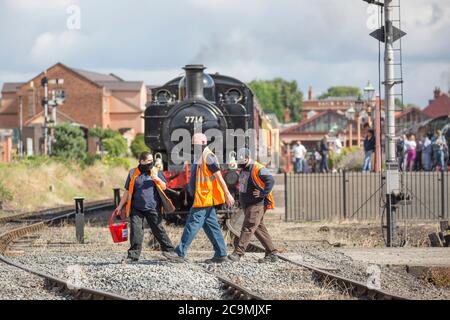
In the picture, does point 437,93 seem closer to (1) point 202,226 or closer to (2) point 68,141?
(2) point 68,141

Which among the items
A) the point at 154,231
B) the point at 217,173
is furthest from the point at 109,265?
the point at 217,173

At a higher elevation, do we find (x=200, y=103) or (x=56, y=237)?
(x=200, y=103)

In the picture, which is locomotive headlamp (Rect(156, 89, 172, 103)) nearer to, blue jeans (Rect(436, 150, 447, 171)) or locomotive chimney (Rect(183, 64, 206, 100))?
locomotive chimney (Rect(183, 64, 206, 100))

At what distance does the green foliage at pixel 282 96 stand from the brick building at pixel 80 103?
44.7 metres

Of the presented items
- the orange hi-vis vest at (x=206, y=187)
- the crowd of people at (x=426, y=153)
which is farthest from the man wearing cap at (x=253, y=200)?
the crowd of people at (x=426, y=153)

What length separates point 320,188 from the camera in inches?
972

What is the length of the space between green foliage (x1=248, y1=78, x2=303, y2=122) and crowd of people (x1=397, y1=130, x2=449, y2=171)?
118 meters

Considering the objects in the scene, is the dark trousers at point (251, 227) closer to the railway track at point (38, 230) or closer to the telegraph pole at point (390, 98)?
the railway track at point (38, 230)

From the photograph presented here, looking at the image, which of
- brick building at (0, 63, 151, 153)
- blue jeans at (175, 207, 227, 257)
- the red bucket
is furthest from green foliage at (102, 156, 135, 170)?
brick building at (0, 63, 151, 153)

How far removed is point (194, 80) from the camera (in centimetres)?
2128

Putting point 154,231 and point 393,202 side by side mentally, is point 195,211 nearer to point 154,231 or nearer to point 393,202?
point 154,231

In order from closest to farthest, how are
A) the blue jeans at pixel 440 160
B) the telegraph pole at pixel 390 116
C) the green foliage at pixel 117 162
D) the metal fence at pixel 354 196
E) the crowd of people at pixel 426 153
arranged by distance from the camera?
→ 1. the telegraph pole at pixel 390 116
2. the metal fence at pixel 354 196
3. the blue jeans at pixel 440 160
4. the crowd of people at pixel 426 153
5. the green foliage at pixel 117 162

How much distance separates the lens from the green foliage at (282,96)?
152512mm

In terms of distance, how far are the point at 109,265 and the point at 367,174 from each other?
466 inches
